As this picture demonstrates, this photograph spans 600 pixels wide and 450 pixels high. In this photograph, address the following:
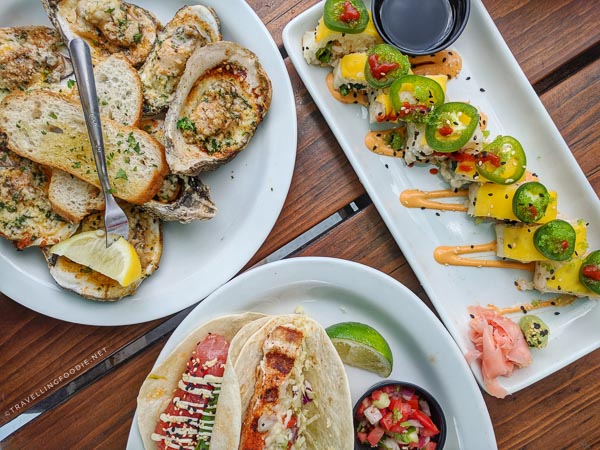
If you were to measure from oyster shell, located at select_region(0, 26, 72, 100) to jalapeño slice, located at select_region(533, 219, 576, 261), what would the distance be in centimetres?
181

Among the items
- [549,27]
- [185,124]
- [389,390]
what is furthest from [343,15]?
[389,390]

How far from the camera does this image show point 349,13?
5.92 feet

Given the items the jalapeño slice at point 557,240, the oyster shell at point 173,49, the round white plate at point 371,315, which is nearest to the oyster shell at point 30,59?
the oyster shell at point 173,49

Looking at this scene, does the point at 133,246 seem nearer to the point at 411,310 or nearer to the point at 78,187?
the point at 78,187

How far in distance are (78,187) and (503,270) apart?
5.20ft

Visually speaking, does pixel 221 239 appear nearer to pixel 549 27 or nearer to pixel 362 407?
pixel 362 407

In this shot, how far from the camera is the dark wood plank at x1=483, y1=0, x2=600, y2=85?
2.01m

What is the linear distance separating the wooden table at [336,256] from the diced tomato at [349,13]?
27cm

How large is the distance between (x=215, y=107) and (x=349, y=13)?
0.56 m

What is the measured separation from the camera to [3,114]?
1826mm

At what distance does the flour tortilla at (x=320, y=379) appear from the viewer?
176cm

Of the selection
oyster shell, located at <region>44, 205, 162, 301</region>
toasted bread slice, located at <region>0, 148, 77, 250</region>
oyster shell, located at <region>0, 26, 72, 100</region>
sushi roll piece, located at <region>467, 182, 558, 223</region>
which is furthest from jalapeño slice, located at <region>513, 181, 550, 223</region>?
oyster shell, located at <region>0, 26, 72, 100</region>

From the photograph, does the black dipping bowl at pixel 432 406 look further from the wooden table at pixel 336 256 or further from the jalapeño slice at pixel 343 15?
the jalapeño slice at pixel 343 15

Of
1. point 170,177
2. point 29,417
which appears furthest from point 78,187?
point 29,417
